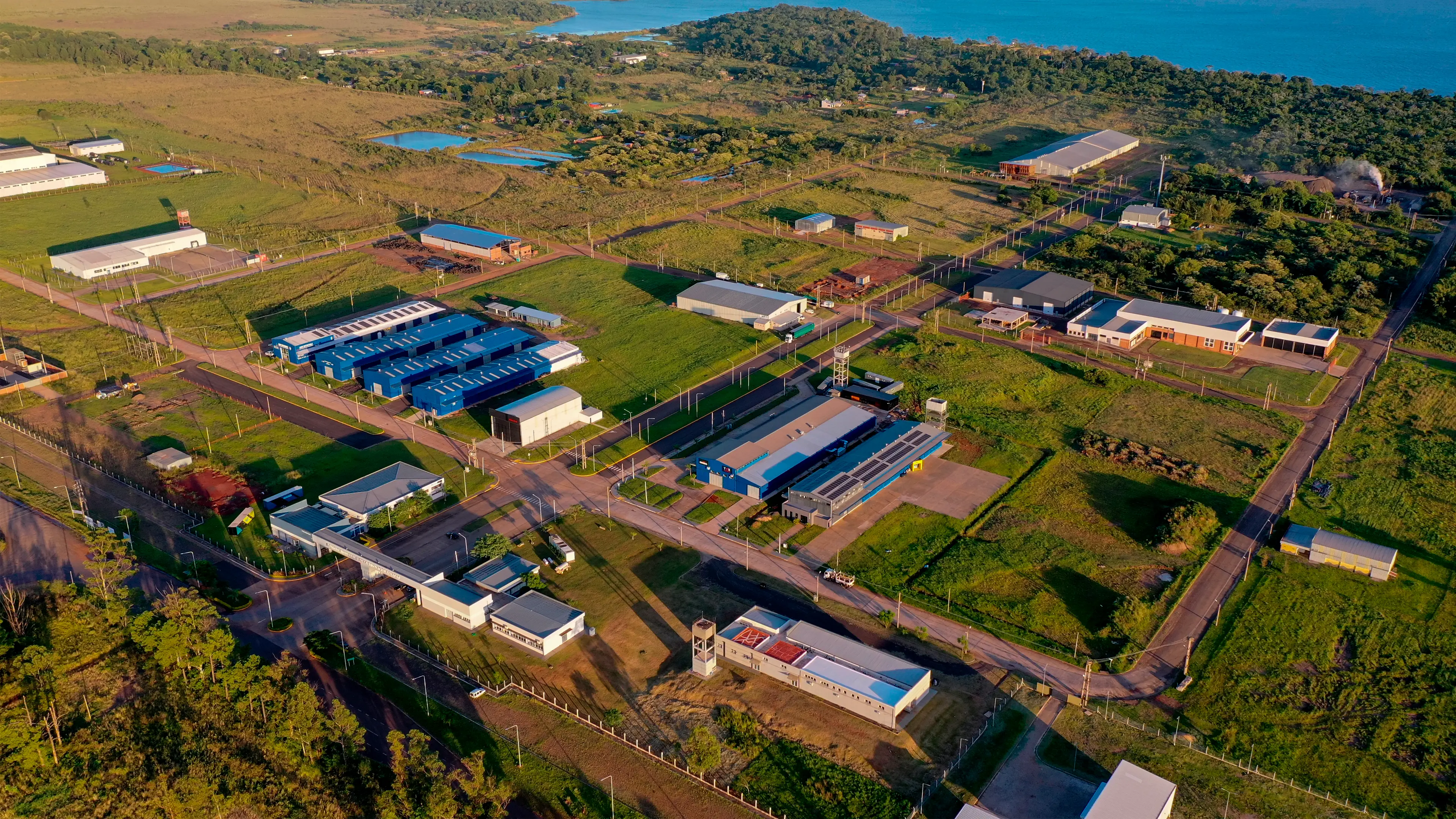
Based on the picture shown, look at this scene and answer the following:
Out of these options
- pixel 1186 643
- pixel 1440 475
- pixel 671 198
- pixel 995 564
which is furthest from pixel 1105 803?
pixel 671 198

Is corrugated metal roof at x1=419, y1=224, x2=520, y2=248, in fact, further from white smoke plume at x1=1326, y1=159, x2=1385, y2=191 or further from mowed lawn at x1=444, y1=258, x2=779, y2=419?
white smoke plume at x1=1326, y1=159, x2=1385, y2=191

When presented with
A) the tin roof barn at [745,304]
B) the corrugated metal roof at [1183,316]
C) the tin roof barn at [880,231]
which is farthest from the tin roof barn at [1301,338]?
the tin roof barn at [880,231]

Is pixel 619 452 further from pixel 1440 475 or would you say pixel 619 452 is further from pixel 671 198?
pixel 671 198

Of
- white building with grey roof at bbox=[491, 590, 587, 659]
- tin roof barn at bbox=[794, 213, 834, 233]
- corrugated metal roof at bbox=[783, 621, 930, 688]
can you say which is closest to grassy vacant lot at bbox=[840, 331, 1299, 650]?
corrugated metal roof at bbox=[783, 621, 930, 688]

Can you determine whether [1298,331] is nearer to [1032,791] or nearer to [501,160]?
[1032,791]

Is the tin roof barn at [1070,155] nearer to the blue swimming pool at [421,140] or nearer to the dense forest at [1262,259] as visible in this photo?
the dense forest at [1262,259]
